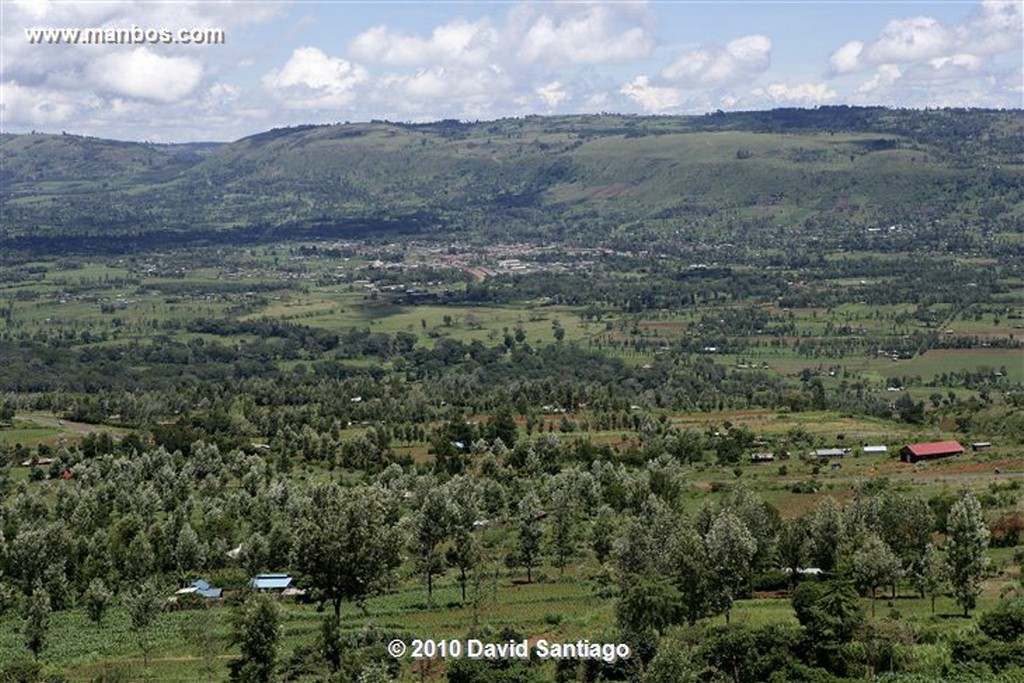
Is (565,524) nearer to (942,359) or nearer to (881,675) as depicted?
(881,675)

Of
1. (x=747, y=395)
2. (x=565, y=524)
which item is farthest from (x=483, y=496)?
(x=747, y=395)

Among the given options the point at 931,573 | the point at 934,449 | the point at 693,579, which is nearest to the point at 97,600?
the point at 693,579

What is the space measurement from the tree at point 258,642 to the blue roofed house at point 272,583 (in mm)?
20808

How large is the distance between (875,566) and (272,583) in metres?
35.4

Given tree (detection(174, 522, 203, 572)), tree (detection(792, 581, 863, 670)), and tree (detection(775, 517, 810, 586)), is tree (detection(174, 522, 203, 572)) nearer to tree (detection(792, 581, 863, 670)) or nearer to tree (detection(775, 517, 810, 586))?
tree (detection(775, 517, 810, 586))

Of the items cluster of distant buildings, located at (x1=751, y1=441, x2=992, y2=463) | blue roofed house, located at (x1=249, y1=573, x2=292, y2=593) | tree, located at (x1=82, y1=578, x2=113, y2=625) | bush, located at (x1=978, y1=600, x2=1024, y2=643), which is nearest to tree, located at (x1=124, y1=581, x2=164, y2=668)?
tree, located at (x1=82, y1=578, x2=113, y2=625)

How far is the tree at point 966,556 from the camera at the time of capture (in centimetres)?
5294

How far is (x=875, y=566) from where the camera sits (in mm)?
53625

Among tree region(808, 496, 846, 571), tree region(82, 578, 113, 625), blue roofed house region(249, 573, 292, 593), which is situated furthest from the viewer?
blue roofed house region(249, 573, 292, 593)

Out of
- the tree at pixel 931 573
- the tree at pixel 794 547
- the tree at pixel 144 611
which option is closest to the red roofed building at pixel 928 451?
the tree at pixel 931 573

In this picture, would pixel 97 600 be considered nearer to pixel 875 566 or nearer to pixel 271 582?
pixel 271 582

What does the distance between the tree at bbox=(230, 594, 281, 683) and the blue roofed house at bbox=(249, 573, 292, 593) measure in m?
20.8

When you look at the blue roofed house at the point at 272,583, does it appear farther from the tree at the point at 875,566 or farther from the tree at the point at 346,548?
the tree at the point at 875,566

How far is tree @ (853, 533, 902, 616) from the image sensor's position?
2111 inches
